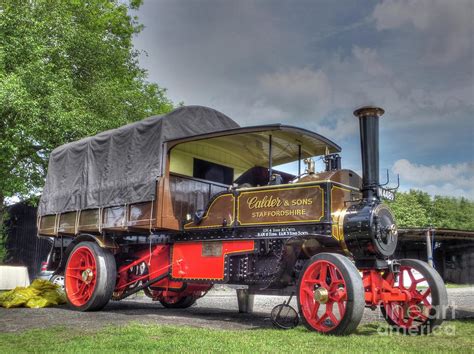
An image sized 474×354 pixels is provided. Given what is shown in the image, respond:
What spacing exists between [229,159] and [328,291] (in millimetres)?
4252

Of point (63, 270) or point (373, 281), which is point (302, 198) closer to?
point (373, 281)

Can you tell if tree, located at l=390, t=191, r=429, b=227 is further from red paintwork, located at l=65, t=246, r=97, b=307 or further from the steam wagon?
red paintwork, located at l=65, t=246, r=97, b=307

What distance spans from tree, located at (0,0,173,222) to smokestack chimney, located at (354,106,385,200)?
1116 cm

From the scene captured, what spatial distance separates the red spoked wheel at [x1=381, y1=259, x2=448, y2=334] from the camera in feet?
20.6

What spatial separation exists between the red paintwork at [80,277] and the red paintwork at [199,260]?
162cm

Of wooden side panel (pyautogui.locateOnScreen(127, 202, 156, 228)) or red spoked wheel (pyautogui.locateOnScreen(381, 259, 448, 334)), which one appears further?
wooden side panel (pyautogui.locateOnScreen(127, 202, 156, 228))

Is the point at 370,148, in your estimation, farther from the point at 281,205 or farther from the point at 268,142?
the point at 268,142

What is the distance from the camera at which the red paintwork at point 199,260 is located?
7.51 meters

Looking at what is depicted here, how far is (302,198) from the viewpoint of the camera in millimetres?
6887

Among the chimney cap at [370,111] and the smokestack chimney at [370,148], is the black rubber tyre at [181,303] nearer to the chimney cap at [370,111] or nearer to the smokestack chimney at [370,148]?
the smokestack chimney at [370,148]

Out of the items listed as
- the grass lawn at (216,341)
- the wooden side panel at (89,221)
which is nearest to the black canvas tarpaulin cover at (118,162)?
the wooden side panel at (89,221)

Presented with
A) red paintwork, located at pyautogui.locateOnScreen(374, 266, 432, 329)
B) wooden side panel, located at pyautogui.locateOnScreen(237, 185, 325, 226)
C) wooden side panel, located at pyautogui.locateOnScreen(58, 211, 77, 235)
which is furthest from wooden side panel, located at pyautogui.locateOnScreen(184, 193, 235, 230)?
wooden side panel, located at pyautogui.locateOnScreen(58, 211, 77, 235)

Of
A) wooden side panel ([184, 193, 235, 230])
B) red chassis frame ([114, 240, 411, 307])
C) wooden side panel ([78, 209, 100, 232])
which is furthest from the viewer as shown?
wooden side panel ([78, 209, 100, 232])

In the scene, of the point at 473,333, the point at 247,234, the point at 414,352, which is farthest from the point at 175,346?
the point at 473,333
